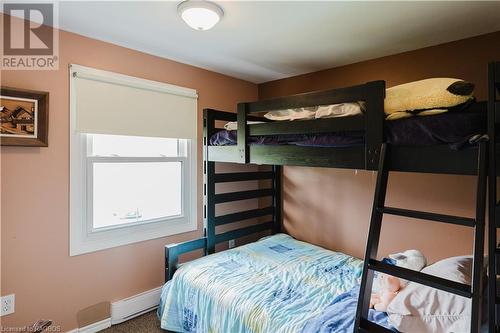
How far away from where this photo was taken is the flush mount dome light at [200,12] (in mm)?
1672

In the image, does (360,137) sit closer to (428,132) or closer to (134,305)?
(428,132)

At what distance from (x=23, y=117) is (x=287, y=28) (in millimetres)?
1896

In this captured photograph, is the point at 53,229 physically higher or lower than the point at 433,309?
higher

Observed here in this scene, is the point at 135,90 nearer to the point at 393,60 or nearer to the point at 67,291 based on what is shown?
the point at 67,291

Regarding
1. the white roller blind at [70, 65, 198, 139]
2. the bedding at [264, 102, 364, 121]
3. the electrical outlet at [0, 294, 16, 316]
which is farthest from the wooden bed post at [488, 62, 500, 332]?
the electrical outlet at [0, 294, 16, 316]

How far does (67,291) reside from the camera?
2.15 metres

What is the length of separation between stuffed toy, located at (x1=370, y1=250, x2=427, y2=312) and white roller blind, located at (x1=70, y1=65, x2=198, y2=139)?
6.65 feet

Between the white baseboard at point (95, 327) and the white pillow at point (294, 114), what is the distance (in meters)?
2.10

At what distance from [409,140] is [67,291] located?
2.51m

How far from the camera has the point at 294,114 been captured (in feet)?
6.33

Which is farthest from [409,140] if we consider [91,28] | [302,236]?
[91,28]

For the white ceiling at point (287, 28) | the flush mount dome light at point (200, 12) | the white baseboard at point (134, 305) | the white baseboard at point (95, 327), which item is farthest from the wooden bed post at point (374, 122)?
the white baseboard at point (95, 327)

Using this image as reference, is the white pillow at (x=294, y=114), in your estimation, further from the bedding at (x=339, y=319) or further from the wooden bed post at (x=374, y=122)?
the bedding at (x=339, y=319)

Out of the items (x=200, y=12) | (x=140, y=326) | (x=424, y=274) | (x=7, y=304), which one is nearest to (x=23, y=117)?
(x=7, y=304)
